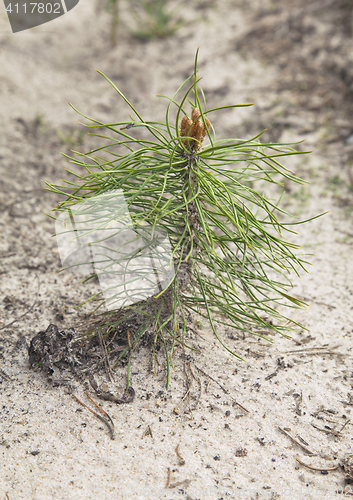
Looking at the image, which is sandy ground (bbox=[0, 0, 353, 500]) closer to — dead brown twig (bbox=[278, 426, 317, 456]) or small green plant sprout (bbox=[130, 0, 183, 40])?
dead brown twig (bbox=[278, 426, 317, 456])

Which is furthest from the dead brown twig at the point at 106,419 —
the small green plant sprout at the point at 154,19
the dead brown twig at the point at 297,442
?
the small green plant sprout at the point at 154,19

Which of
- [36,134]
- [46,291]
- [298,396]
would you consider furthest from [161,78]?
[298,396]

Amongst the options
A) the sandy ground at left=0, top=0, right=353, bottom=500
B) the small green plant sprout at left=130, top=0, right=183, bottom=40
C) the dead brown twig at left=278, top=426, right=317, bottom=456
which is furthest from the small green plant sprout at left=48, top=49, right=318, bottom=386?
the small green plant sprout at left=130, top=0, right=183, bottom=40

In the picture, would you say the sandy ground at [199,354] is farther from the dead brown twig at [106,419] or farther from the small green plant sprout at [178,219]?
the small green plant sprout at [178,219]

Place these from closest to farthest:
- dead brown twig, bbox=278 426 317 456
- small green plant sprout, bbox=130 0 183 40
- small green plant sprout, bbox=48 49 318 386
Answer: small green plant sprout, bbox=48 49 318 386
dead brown twig, bbox=278 426 317 456
small green plant sprout, bbox=130 0 183 40

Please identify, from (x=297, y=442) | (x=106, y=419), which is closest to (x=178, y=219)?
(x=106, y=419)

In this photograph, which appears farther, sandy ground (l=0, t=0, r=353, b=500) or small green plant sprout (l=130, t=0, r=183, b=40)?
small green plant sprout (l=130, t=0, r=183, b=40)
